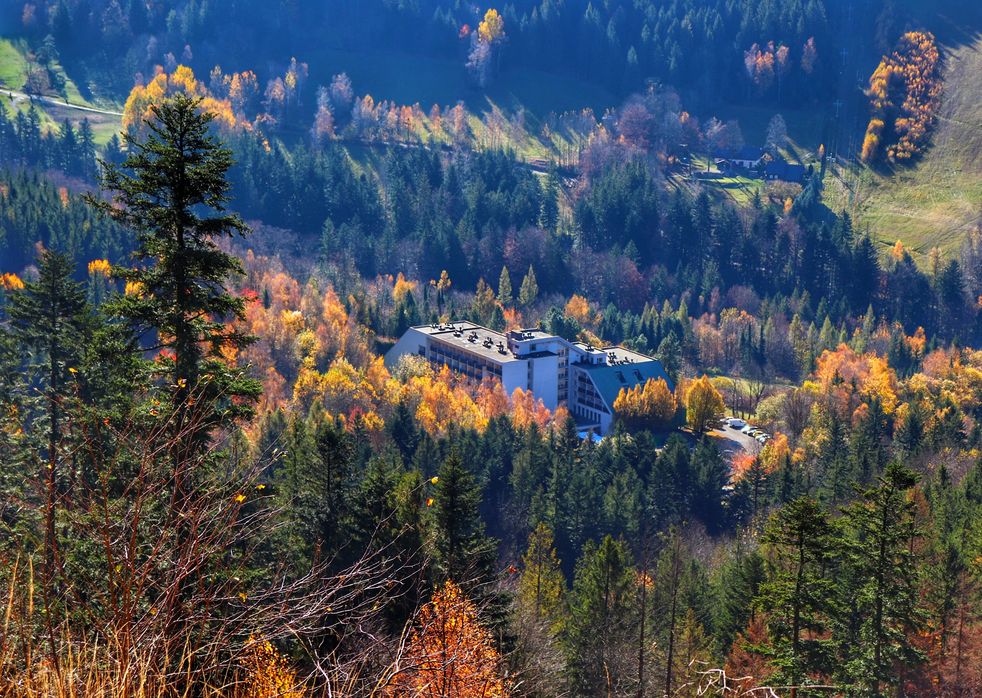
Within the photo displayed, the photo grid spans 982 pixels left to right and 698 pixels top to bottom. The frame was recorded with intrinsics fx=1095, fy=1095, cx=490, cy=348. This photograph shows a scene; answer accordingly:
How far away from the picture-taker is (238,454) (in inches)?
644

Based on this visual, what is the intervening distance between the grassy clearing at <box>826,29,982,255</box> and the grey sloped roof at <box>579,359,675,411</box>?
65.1 m

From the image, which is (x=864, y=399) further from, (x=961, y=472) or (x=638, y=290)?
(x=638, y=290)

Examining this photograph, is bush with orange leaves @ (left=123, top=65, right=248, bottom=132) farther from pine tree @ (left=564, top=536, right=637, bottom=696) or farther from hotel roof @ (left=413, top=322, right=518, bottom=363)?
pine tree @ (left=564, top=536, right=637, bottom=696)

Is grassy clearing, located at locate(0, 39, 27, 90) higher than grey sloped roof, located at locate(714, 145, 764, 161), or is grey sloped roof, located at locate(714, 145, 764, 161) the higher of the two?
grassy clearing, located at locate(0, 39, 27, 90)

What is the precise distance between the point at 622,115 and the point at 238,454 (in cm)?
18706

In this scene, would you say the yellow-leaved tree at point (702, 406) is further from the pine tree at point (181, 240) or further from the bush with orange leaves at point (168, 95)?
the bush with orange leaves at point (168, 95)

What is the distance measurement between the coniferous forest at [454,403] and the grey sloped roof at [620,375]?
2147mm

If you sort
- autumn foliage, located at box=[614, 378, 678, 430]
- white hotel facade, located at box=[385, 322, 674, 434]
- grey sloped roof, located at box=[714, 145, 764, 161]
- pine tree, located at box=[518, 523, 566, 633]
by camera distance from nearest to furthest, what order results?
pine tree, located at box=[518, 523, 566, 633] → autumn foliage, located at box=[614, 378, 678, 430] → white hotel facade, located at box=[385, 322, 674, 434] → grey sloped roof, located at box=[714, 145, 764, 161]

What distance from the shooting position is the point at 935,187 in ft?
544

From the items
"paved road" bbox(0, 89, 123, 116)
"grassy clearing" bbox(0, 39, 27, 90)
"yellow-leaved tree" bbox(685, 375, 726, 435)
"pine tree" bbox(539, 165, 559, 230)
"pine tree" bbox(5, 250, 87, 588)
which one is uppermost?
"grassy clearing" bbox(0, 39, 27, 90)

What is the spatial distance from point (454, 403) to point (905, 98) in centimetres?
12710

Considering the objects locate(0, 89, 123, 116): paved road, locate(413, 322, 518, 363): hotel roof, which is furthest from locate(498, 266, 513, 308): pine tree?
locate(0, 89, 123, 116): paved road

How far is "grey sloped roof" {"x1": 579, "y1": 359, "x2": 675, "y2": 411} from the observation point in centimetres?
10256

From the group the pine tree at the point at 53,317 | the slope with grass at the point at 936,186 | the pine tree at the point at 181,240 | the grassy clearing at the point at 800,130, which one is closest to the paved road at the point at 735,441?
the slope with grass at the point at 936,186
